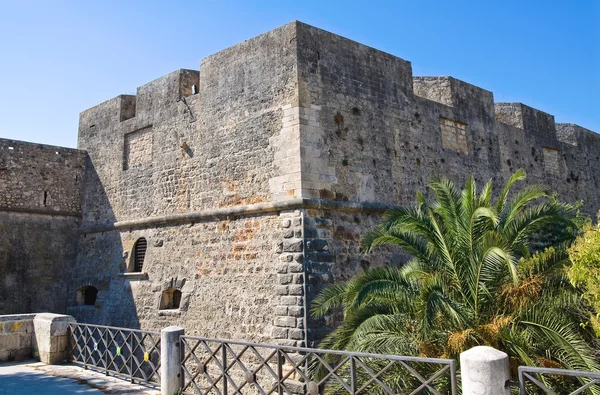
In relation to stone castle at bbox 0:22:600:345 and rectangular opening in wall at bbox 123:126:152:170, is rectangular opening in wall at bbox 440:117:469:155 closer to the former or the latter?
stone castle at bbox 0:22:600:345

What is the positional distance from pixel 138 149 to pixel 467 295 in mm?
8956

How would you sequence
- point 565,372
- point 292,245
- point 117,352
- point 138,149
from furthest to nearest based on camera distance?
1. point 138,149
2. point 292,245
3. point 117,352
4. point 565,372

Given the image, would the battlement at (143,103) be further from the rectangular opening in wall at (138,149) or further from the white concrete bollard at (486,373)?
the white concrete bollard at (486,373)

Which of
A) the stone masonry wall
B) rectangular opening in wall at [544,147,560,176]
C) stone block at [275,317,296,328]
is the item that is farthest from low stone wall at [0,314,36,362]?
rectangular opening in wall at [544,147,560,176]

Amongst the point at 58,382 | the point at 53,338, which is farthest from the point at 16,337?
the point at 58,382

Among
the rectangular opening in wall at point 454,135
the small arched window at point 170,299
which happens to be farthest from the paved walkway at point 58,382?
the rectangular opening in wall at point 454,135

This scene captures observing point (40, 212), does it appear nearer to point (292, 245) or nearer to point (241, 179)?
point (241, 179)

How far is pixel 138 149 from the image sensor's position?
516 inches

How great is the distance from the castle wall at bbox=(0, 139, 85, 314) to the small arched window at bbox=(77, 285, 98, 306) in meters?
0.49

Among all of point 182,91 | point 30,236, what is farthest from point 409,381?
point 30,236

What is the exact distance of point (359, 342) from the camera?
23.3ft

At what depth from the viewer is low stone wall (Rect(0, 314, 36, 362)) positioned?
30.9 ft

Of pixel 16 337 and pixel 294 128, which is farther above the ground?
pixel 294 128

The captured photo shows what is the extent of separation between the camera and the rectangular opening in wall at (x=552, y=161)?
16.0m
